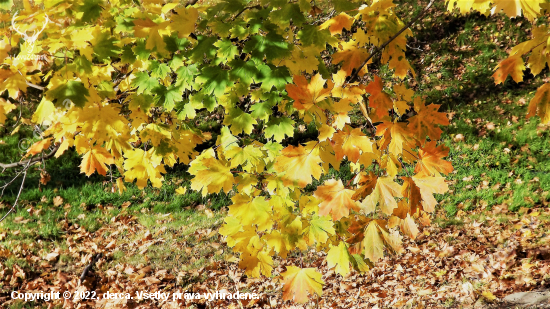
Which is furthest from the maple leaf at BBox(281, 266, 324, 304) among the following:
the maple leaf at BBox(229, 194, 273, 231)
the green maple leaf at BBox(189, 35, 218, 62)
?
the green maple leaf at BBox(189, 35, 218, 62)

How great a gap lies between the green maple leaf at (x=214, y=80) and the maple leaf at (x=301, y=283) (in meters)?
1.06

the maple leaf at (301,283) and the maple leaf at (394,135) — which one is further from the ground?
the maple leaf at (394,135)

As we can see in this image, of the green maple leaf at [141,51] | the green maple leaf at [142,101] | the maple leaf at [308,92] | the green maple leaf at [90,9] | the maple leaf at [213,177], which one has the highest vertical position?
the green maple leaf at [90,9]

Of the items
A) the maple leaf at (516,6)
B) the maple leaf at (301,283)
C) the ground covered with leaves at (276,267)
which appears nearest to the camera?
the maple leaf at (516,6)

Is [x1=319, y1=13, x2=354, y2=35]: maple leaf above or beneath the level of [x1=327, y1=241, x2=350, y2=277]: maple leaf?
above

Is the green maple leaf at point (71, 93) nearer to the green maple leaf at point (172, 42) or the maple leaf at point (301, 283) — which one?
the green maple leaf at point (172, 42)

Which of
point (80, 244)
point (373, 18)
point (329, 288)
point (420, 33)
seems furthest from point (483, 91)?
point (80, 244)

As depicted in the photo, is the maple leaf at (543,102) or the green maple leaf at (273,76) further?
the green maple leaf at (273,76)

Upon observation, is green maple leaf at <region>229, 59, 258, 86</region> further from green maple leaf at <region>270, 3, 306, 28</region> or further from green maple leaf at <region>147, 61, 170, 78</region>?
green maple leaf at <region>147, 61, 170, 78</region>

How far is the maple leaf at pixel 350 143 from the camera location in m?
1.60

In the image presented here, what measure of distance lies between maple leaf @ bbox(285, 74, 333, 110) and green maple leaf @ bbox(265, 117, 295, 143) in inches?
24.7

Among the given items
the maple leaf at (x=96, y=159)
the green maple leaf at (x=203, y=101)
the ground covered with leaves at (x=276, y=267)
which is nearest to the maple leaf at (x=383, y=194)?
the green maple leaf at (x=203, y=101)

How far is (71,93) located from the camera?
5.18 ft

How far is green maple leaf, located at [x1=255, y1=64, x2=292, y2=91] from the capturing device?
1.83 meters
